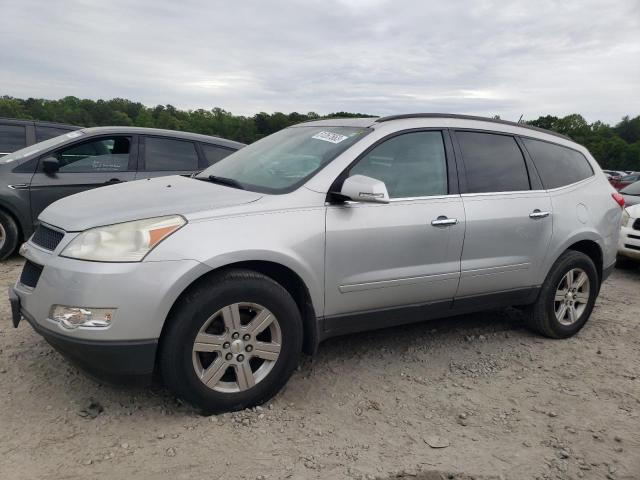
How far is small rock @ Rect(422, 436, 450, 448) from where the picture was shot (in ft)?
9.24

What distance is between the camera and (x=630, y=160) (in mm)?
68625

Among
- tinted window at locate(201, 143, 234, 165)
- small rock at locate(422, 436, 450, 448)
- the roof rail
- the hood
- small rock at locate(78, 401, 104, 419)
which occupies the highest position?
the roof rail

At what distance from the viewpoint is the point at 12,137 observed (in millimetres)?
7727

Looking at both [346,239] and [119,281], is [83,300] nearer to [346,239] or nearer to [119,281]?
[119,281]

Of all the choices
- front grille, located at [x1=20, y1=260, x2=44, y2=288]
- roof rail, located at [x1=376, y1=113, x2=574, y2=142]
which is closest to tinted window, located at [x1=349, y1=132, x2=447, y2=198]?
roof rail, located at [x1=376, y1=113, x2=574, y2=142]

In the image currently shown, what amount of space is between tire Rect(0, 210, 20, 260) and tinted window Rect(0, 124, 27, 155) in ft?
7.05

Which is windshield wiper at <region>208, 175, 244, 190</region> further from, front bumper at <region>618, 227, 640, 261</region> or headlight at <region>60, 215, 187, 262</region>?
front bumper at <region>618, 227, 640, 261</region>

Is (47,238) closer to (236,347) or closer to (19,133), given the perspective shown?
(236,347)

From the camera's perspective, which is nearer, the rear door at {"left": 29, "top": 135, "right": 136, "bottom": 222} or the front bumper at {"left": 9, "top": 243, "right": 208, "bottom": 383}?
the front bumper at {"left": 9, "top": 243, "right": 208, "bottom": 383}

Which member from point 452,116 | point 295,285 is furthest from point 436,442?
point 452,116

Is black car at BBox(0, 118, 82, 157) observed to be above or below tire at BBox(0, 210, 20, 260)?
above

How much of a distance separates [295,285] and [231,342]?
52 cm

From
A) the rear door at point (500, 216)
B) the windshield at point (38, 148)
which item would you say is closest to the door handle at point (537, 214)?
the rear door at point (500, 216)

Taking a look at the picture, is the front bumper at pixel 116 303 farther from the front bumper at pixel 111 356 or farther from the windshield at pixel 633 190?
the windshield at pixel 633 190
